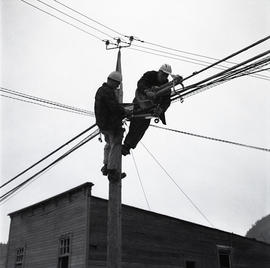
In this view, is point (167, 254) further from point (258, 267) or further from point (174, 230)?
point (258, 267)

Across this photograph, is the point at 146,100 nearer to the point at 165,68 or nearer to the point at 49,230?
the point at 165,68

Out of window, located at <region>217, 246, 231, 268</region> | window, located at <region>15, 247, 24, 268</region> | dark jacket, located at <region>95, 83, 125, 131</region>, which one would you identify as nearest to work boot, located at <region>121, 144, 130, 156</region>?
dark jacket, located at <region>95, 83, 125, 131</region>

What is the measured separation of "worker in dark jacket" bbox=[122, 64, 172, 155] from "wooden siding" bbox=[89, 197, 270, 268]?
10221 millimetres

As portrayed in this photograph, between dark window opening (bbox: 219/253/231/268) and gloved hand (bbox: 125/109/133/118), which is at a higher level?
gloved hand (bbox: 125/109/133/118)

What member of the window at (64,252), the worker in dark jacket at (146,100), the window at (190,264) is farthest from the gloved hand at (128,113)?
the window at (190,264)

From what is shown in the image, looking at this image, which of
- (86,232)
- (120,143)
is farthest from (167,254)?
(120,143)

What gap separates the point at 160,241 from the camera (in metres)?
20.7

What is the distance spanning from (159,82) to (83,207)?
11096 millimetres

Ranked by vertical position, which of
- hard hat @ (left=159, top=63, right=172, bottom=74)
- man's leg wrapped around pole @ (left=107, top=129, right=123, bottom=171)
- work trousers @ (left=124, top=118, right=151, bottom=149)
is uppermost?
hard hat @ (left=159, top=63, right=172, bottom=74)

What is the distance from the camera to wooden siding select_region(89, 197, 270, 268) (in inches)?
716

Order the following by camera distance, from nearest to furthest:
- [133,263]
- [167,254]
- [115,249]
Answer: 1. [115,249]
2. [133,263]
3. [167,254]

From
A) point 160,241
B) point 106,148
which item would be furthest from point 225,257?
point 106,148

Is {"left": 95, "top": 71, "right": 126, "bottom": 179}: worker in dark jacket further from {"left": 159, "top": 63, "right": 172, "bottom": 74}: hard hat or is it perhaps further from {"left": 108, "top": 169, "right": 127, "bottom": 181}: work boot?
{"left": 159, "top": 63, "right": 172, "bottom": 74}: hard hat

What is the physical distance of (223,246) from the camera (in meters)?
24.4
